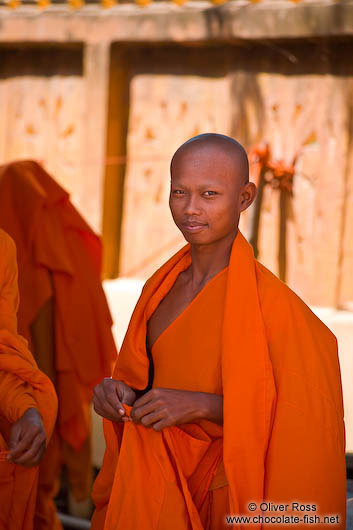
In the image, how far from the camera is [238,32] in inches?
195

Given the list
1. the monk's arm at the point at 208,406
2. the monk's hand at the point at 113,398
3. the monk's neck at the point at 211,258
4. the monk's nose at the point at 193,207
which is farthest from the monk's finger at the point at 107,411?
the monk's nose at the point at 193,207

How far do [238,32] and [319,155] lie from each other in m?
0.90

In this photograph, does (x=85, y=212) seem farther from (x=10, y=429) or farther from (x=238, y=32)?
(x=10, y=429)

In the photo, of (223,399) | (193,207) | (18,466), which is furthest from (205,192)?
(18,466)

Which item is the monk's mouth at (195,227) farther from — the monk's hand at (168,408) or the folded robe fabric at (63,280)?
the folded robe fabric at (63,280)

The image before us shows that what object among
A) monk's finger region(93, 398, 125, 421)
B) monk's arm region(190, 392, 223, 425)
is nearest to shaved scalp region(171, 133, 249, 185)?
monk's arm region(190, 392, 223, 425)

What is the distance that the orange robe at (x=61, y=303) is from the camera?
12.4 ft

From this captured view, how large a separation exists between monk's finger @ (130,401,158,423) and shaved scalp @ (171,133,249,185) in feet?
2.11

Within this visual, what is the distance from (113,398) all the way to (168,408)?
0.19m

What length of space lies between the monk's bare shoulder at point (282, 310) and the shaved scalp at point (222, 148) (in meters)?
0.30

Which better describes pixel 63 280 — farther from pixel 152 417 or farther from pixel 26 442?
pixel 152 417

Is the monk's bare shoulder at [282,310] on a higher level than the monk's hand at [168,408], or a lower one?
higher

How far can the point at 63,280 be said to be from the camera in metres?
3.95

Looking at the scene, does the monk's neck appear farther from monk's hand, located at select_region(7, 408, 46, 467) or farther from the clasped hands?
monk's hand, located at select_region(7, 408, 46, 467)
